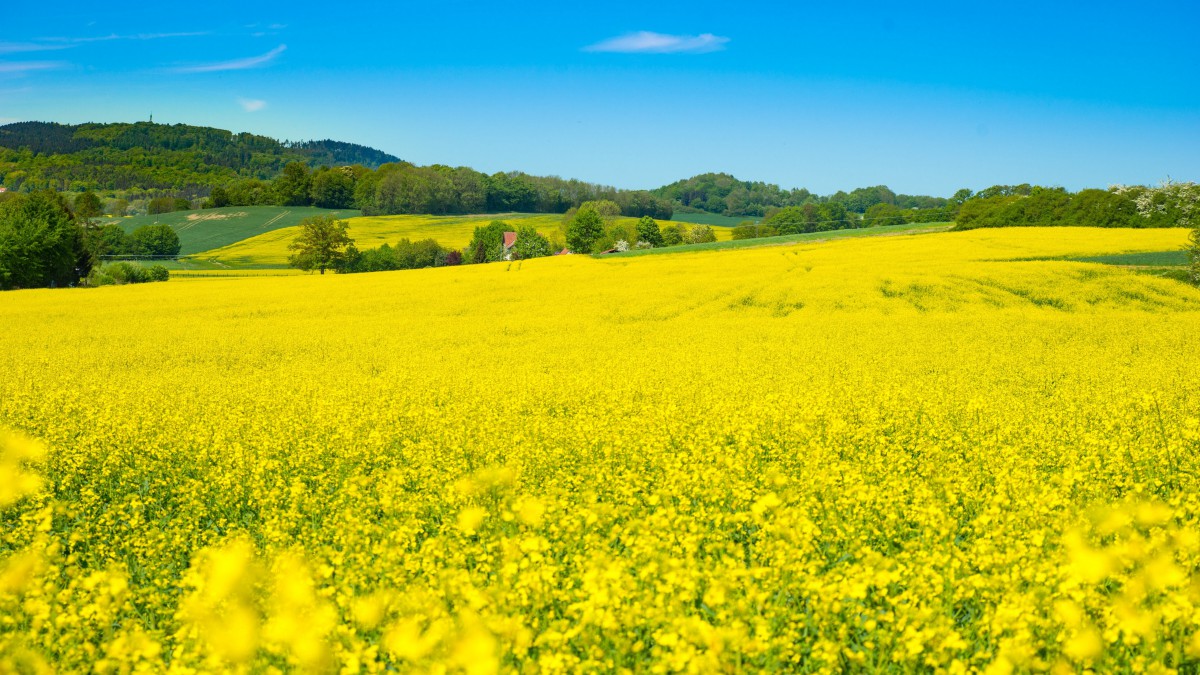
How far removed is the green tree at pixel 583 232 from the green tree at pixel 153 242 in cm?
4857

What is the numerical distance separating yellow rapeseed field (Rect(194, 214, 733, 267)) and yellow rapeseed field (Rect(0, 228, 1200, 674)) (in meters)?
76.0

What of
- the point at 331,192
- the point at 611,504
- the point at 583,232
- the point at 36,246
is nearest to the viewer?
the point at 611,504

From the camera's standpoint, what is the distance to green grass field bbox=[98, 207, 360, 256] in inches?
4038

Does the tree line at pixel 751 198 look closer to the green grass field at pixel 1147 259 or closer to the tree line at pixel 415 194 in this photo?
the tree line at pixel 415 194

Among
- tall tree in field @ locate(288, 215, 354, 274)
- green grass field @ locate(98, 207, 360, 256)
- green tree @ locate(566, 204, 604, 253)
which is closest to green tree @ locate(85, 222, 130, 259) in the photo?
green grass field @ locate(98, 207, 360, 256)

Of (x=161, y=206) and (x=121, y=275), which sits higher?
(x=161, y=206)

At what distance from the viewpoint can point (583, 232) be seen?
3474 inches

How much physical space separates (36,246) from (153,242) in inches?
2110

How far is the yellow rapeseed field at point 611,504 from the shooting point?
4672mm

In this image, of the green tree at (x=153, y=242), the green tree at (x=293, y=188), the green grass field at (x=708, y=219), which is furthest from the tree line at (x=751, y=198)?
the green tree at (x=153, y=242)

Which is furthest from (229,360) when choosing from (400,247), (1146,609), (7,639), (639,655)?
(400,247)

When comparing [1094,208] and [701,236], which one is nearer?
[1094,208]

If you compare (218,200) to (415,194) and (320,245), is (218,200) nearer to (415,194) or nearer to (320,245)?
(415,194)

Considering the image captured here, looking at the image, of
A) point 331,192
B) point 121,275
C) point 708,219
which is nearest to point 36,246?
point 121,275
